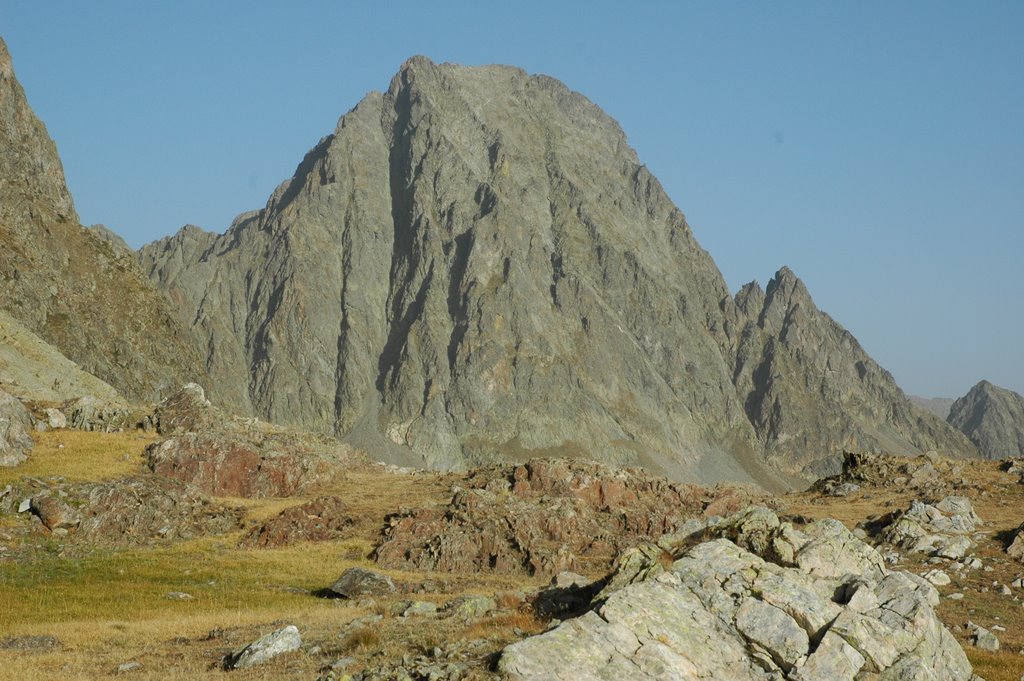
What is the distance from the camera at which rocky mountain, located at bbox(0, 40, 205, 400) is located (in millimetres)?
111312

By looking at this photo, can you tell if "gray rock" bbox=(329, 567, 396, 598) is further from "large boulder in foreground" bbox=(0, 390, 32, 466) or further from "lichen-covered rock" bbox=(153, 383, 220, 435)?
"lichen-covered rock" bbox=(153, 383, 220, 435)

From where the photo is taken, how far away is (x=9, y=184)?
121m

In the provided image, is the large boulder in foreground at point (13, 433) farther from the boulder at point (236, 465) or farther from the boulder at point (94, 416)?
the boulder at point (236, 465)

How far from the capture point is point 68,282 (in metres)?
120

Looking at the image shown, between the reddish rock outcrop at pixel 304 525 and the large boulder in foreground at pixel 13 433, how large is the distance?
51.2 ft

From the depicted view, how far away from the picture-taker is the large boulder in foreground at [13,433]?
51.3 metres

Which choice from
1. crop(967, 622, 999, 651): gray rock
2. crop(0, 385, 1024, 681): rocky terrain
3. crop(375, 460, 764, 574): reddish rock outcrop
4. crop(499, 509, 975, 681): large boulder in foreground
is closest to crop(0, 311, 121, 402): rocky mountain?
crop(0, 385, 1024, 681): rocky terrain

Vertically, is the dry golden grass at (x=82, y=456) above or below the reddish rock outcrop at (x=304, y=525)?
above

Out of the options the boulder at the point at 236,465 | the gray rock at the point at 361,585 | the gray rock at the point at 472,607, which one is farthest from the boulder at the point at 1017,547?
the boulder at the point at 236,465

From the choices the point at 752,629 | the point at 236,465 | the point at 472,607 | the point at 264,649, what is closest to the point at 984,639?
the point at 752,629

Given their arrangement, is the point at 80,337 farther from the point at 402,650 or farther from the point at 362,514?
the point at 402,650

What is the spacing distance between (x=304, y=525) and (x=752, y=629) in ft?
116

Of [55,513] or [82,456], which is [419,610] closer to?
[55,513]

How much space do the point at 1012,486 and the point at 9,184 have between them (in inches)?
4894
